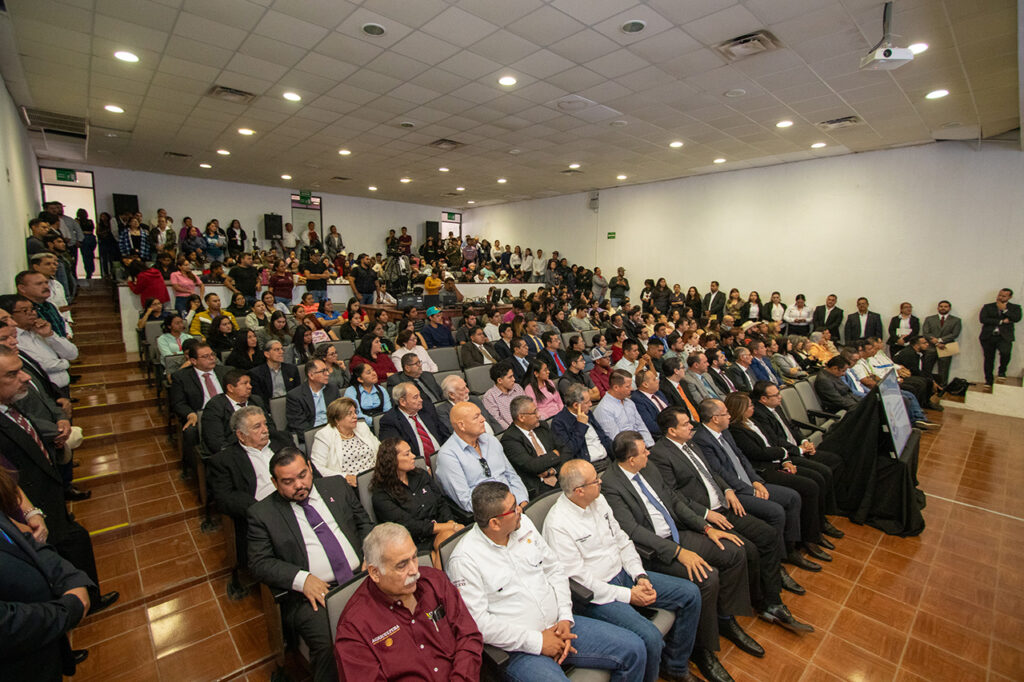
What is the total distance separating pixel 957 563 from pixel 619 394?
2550mm

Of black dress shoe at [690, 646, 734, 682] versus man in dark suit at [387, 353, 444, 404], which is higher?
man in dark suit at [387, 353, 444, 404]

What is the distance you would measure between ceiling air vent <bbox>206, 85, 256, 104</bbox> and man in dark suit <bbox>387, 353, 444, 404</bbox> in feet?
13.2

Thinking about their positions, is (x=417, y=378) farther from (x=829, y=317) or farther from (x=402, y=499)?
(x=829, y=317)

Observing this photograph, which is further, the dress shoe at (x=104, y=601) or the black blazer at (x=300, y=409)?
the black blazer at (x=300, y=409)

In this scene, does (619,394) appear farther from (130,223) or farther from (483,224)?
(483,224)

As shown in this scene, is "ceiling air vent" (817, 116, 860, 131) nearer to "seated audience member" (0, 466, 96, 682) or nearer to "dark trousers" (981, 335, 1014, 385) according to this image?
"dark trousers" (981, 335, 1014, 385)

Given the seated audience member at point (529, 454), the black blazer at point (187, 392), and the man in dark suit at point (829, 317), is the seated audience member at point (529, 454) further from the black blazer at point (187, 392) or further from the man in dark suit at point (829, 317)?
the man in dark suit at point (829, 317)

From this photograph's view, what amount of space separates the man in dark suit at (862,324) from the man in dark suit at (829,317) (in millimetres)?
199

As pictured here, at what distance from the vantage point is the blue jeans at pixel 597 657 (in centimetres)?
167

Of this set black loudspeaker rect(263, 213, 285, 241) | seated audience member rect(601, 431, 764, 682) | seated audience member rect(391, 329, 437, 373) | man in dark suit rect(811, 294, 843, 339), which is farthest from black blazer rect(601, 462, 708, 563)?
black loudspeaker rect(263, 213, 285, 241)

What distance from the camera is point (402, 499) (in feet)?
7.64

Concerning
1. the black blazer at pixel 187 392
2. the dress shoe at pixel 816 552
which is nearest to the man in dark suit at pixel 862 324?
the dress shoe at pixel 816 552

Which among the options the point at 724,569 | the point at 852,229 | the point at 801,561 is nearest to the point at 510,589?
the point at 724,569

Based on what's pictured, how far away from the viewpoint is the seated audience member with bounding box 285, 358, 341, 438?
134 inches
